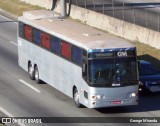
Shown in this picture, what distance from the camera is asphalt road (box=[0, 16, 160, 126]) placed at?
28562mm

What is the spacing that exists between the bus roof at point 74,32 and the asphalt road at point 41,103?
2775mm

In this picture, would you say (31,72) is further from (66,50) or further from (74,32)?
(74,32)

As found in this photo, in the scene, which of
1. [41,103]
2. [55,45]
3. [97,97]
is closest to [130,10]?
[55,45]

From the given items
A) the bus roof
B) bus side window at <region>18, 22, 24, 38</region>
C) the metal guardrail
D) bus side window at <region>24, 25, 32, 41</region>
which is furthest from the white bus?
the metal guardrail

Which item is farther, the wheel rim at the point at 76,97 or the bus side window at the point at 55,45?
the bus side window at the point at 55,45

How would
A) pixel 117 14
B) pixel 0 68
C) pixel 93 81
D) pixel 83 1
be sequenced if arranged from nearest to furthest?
pixel 93 81
pixel 0 68
pixel 117 14
pixel 83 1

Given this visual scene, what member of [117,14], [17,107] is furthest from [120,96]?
[117,14]

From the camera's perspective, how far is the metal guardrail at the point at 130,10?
149 feet

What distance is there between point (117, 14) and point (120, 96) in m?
20.6

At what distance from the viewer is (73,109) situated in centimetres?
2923

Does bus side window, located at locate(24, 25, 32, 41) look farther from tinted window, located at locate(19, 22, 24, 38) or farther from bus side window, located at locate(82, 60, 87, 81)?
bus side window, located at locate(82, 60, 87, 81)

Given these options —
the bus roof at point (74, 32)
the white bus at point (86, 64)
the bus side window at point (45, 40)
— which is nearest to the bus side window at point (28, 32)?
the bus roof at point (74, 32)

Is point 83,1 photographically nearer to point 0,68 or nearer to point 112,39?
point 0,68

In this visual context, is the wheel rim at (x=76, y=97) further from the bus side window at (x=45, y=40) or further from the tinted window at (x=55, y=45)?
the bus side window at (x=45, y=40)
